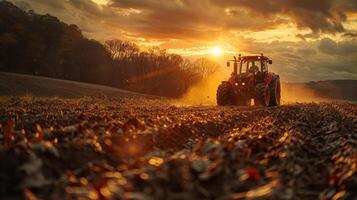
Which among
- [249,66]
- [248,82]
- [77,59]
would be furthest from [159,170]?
[77,59]

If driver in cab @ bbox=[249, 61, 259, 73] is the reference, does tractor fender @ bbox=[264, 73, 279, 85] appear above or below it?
below

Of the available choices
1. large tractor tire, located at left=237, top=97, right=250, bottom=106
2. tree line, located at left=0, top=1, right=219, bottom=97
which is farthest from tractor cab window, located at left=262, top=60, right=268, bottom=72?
tree line, located at left=0, top=1, right=219, bottom=97

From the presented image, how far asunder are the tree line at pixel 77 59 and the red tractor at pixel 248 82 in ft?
110

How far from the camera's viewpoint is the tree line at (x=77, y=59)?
5262 centimetres

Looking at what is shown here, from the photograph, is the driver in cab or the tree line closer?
the driver in cab

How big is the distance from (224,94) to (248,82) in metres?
1.50

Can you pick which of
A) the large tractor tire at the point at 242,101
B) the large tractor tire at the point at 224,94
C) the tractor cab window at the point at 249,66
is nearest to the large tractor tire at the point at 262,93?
the tractor cab window at the point at 249,66

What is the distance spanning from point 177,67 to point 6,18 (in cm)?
2901

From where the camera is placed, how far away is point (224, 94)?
24.1 meters

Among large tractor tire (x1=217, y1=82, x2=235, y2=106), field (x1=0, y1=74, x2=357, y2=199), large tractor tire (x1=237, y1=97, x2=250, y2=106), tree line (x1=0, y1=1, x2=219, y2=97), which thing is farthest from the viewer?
tree line (x1=0, y1=1, x2=219, y2=97)

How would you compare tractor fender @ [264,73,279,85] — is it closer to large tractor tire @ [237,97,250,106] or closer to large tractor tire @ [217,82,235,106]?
large tractor tire @ [237,97,250,106]

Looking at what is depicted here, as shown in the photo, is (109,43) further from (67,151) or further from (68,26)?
(67,151)

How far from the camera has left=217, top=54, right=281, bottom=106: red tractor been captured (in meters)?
23.3

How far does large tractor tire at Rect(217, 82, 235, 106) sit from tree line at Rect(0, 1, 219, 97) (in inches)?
1313
